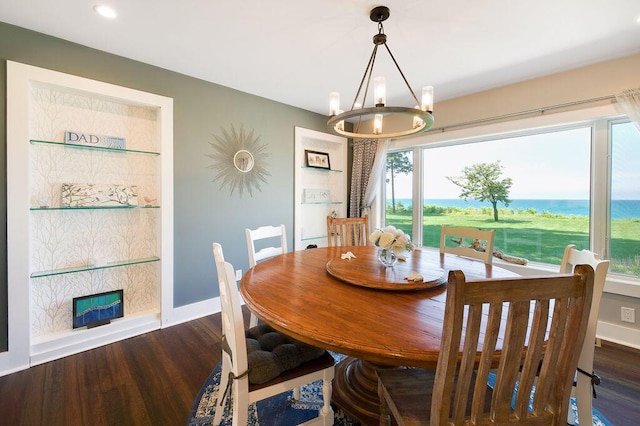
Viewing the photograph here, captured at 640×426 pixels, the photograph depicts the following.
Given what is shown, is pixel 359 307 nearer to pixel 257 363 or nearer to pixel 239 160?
pixel 257 363

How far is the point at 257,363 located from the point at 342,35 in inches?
85.5

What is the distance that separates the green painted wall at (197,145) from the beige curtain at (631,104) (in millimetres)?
3093

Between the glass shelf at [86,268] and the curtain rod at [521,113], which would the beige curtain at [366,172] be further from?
the glass shelf at [86,268]

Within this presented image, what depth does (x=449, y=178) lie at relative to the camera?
141 inches

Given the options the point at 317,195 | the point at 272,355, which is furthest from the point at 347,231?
the point at 272,355

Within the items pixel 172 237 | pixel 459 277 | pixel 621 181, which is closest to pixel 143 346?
pixel 172 237

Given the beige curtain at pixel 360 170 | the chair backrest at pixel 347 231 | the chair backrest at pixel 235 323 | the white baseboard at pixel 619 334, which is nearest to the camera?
the chair backrest at pixel 235 323

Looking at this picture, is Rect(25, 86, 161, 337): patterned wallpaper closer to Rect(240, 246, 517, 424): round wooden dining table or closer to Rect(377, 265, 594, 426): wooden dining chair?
Rect(240, 246, 517, 424): round wooden dining table

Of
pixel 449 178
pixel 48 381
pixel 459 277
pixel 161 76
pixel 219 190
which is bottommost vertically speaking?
pixel 48 381

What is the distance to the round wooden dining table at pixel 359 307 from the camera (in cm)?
94

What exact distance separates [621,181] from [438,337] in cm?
276

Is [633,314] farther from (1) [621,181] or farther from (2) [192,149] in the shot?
(2) [192,149]

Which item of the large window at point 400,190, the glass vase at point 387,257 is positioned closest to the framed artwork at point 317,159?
the large window at point 400,190

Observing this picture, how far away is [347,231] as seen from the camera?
9.78ft
